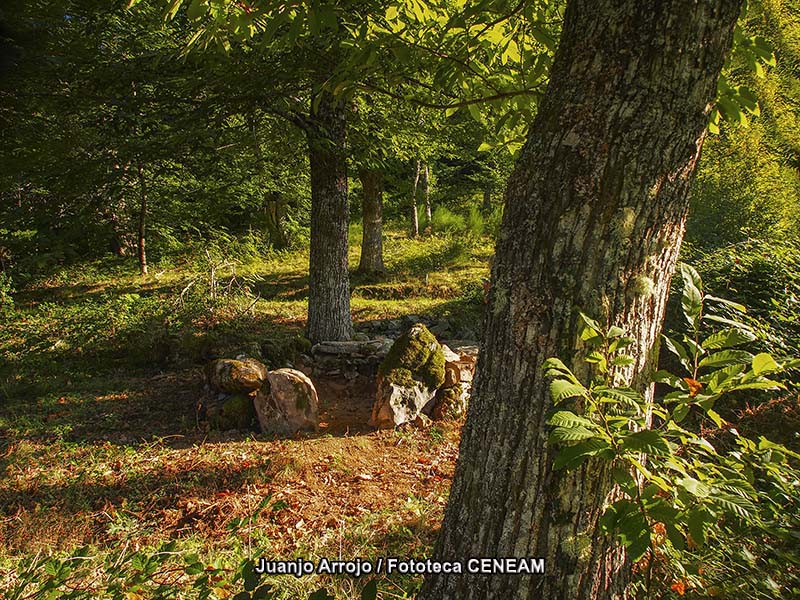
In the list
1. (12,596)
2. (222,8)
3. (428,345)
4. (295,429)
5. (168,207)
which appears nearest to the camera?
(12,596)

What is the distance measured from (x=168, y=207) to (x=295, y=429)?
366 inches

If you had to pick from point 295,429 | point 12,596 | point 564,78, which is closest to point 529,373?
point 564,78

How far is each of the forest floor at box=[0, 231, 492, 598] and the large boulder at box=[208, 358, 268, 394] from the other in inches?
21.2

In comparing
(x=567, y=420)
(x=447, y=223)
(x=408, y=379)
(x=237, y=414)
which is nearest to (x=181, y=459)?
(x=237, y=414)

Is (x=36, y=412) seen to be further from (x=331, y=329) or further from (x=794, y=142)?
(x=794, y=142)

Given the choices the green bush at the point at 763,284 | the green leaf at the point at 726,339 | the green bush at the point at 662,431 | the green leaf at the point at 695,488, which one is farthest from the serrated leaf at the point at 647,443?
the green bush at the point at 763,284

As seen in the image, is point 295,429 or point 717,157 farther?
point 717,157

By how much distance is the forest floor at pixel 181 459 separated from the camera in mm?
3248

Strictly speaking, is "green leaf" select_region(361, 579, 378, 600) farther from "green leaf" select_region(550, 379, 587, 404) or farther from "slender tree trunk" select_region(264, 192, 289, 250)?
"slender tree trunk" select_region(264, 192, 289, 250)

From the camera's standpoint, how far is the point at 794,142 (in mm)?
8758

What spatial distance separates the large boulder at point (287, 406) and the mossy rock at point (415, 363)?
37.1 inches

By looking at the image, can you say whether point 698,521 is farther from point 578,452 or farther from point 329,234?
point 329,234

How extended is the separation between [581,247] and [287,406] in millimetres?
4402

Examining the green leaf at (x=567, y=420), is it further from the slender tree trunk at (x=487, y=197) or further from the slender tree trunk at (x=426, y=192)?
the slender tree trunk at (x=487, y=197)
